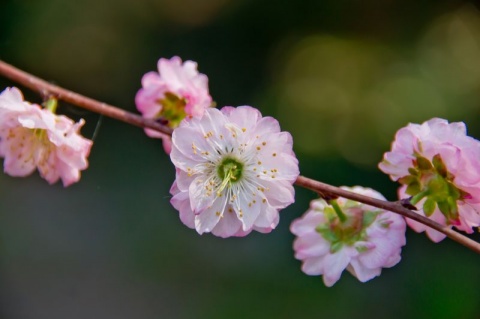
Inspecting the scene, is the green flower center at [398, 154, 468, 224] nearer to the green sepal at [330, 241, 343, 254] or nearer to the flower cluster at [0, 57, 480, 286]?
the flower cluster at [0, 57, 480, 286]

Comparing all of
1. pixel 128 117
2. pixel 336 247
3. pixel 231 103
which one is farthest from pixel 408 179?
pixel 231 103

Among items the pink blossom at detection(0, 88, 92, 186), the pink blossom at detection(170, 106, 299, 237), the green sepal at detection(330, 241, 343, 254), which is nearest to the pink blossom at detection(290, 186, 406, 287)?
the green sepal at detection(330, 241, 343, 254)

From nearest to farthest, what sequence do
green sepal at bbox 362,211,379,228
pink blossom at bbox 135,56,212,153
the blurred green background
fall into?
1. green sepal at bbox 362,211,379,228
2. pink blossom at bbox 135,56,212,153
3. the blurred green background

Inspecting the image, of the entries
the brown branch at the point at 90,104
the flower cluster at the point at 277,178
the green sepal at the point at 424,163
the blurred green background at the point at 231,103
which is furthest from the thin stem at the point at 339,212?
the blurred green background at the point at 231,103

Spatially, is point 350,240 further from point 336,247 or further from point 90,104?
point 90,104

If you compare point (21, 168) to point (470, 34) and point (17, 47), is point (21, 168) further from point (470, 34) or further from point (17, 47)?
point (470, 34)

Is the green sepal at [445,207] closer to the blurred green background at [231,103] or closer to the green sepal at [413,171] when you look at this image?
the green sepal at [413,171]
